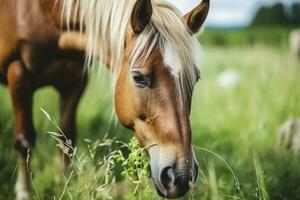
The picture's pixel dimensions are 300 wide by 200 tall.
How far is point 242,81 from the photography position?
7.59 metres

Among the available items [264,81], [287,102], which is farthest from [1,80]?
[264,81]

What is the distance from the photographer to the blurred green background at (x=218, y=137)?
2955mm

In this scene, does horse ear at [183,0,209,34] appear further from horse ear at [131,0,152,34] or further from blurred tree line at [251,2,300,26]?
blurred tree line at [251,2,300,26]

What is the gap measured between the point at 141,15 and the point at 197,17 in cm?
37

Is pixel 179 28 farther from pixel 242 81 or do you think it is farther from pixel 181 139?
pixel 242 81

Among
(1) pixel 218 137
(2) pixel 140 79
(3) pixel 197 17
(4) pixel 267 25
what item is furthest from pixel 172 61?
(4) pixel 267 25

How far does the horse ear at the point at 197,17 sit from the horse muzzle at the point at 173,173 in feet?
2.63

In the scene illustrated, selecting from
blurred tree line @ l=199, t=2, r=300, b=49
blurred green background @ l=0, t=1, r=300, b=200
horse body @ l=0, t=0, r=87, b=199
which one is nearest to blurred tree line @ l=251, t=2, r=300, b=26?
blurred tree line @ l=199, t=2, r=300, b=49

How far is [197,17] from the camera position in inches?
104

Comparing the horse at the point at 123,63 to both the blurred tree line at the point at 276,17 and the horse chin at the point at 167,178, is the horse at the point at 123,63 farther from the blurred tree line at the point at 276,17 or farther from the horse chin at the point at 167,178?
the blurred tree line at the point at 276,17

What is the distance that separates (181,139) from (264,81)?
476 cm

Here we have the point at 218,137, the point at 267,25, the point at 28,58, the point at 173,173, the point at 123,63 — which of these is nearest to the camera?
the point at 173,173

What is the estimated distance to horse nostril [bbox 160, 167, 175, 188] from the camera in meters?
2.18

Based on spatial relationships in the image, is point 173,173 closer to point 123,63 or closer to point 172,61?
point 172,61
